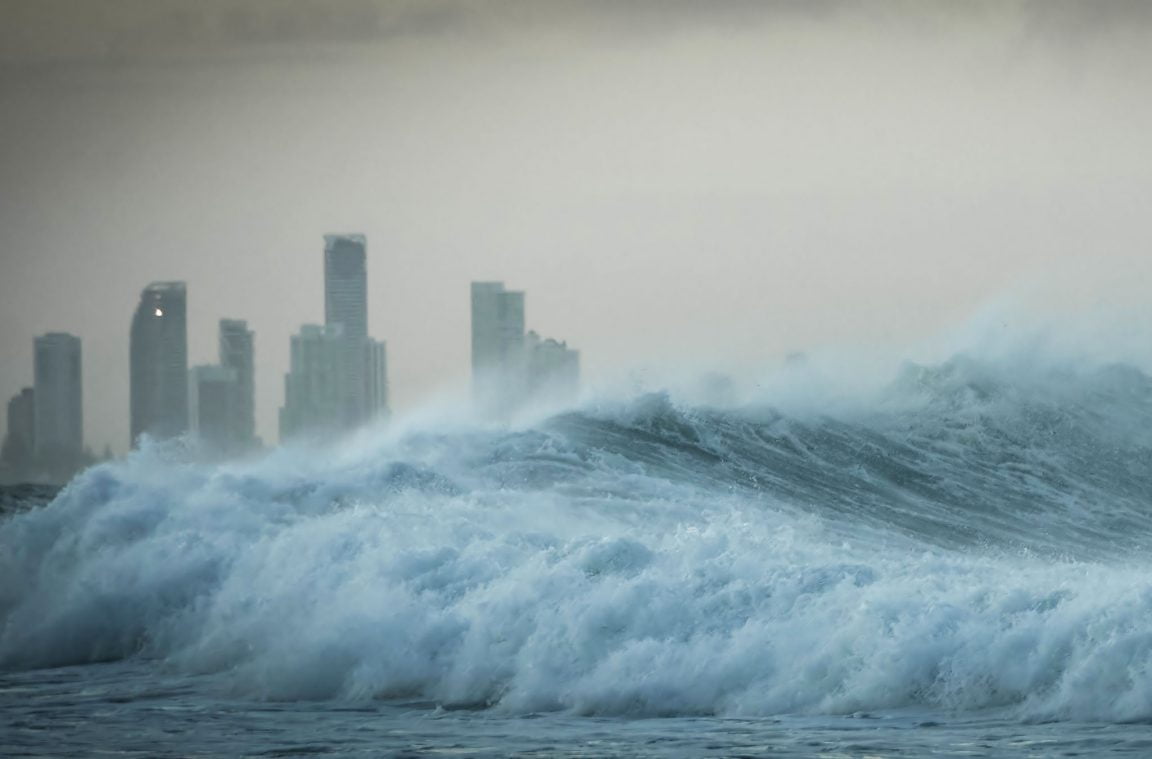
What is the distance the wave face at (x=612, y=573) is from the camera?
18.8 metres

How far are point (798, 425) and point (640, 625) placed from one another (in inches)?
680

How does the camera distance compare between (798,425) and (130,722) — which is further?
(798,425)

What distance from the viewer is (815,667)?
Answer: 746 inches

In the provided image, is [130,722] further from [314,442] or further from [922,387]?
[922,387]

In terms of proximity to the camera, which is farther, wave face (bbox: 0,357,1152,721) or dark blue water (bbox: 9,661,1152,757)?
wave face (bbox: 0,357,1152,721)

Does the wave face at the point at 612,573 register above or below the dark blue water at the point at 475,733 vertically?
above

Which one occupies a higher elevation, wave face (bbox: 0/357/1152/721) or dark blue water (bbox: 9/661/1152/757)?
wave face (bbox: 0/357/1152/721)

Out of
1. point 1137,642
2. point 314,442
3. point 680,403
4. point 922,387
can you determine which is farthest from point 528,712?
point 922,387

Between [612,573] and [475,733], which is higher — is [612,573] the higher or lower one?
the higher one

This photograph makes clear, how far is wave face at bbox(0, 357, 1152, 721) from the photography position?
61.7ft

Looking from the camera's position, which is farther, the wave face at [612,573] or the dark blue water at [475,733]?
the wave face at [612,573]

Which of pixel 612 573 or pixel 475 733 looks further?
pixel 612 573

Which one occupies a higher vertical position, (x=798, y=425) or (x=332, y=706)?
(x=798, y=425)

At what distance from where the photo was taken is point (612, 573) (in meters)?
21.7
